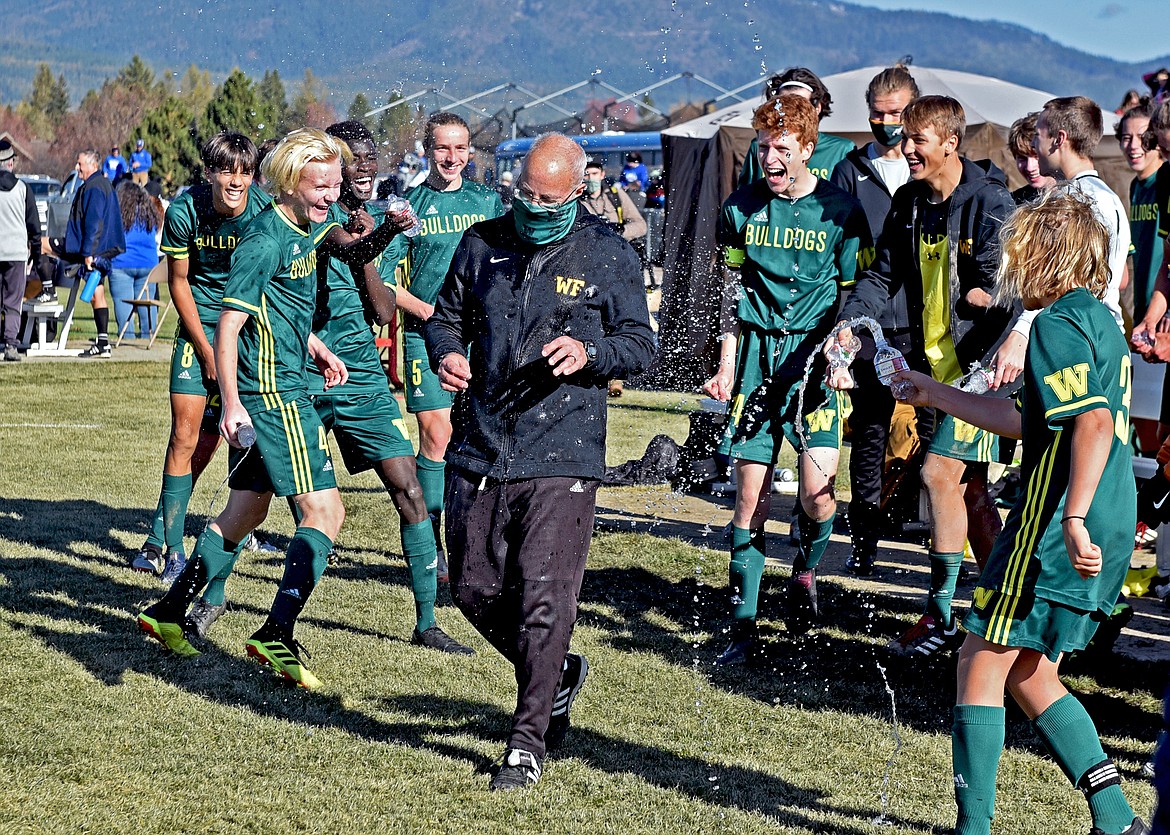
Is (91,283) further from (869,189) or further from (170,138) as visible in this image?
(170,138)

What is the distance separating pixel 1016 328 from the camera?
5156 mm

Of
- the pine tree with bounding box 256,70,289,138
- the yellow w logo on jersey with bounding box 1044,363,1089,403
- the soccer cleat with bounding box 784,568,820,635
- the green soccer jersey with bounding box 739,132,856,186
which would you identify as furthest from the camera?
the pine tree with bounding box 256,70,289,138

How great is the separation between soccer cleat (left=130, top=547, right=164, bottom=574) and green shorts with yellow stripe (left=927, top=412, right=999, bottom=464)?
4.06 m

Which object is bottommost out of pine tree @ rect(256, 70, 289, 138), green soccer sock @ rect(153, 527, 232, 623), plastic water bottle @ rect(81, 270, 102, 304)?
green soccer sock @ rect(153, 527, 232, 623)

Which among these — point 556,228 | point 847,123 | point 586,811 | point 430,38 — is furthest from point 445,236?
point 847,123

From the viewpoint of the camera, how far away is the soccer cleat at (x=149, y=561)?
716 cm

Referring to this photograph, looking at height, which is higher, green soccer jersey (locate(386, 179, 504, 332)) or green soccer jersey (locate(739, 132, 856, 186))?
green soccer jersey (locate(739, 132, 856, 186))

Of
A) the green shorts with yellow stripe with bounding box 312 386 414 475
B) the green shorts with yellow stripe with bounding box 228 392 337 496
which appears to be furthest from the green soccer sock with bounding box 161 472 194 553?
the green shorts with yellow stripe with bounding box 228 392 337 496

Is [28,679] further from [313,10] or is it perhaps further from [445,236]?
[313,10]

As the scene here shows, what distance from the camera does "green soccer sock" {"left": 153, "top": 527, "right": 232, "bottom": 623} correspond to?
18.2 feet

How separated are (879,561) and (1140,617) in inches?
63.0

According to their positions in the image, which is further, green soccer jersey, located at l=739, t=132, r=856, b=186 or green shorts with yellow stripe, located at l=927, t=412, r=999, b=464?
green soccer jersey, located at l=739, t=132, r=856, b=186

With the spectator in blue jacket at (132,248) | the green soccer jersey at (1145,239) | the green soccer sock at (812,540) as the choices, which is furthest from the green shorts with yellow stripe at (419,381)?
the spectator in blue jacket at (132,248)

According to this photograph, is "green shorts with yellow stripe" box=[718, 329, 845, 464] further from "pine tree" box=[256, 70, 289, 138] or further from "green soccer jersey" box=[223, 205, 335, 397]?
"pine tree" box=[256, 70, 289, 138]
